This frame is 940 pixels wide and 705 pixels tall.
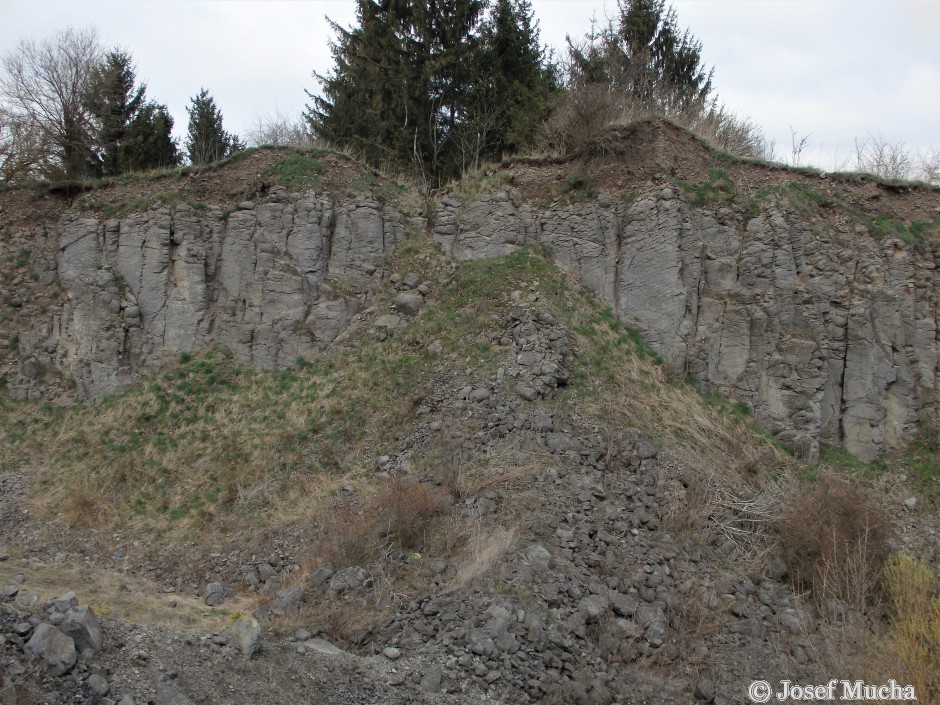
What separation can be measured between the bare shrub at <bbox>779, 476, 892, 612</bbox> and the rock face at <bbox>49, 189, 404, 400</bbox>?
35.9 ft

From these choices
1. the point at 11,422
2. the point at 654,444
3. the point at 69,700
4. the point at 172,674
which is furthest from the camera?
the point at 11,422

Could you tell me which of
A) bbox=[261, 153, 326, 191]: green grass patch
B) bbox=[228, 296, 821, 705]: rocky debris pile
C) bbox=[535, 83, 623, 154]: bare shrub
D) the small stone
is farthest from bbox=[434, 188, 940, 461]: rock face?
the small stone

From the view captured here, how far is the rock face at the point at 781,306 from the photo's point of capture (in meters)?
16.3

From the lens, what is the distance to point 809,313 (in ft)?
54.2

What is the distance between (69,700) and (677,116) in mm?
20456

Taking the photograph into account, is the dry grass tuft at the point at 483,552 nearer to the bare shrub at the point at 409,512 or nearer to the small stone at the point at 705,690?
the bare shrub at the point at 409,512

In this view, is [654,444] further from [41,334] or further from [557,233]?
[41,334]

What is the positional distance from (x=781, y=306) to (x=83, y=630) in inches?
599

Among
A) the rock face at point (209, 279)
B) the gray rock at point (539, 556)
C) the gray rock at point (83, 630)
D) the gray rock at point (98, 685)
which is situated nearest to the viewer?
Answer: the gray rock at point (98, 685)

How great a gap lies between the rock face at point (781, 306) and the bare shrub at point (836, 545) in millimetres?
3888

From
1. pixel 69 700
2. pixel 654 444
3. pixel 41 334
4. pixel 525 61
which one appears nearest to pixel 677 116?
pixel 525 61

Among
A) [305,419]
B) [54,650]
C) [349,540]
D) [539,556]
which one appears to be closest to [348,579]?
[349,540]

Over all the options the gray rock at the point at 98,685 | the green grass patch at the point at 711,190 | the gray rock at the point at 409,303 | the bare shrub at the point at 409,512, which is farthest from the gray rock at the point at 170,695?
the green grass patch at the point at 711,190

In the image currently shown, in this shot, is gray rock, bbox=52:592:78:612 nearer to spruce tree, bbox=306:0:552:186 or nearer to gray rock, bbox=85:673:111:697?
gray rock, bbox=85:673:111:697
